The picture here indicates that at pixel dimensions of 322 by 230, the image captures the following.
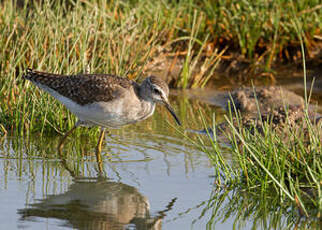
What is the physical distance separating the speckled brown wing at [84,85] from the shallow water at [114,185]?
27.4 inches

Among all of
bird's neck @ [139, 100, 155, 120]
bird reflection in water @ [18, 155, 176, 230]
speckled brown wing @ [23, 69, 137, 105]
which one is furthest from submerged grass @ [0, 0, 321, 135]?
bird reflection in water @ [18, 155, 176, 230]

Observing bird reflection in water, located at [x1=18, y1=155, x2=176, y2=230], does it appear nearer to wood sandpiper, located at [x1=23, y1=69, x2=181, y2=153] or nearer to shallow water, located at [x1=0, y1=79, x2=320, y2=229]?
shallow water, located at [x1=0, y1=79, x2=320, y2=229]

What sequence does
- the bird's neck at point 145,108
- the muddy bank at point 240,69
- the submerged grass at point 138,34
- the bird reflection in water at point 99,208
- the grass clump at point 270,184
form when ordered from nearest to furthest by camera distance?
the bird reflection in water at point 99,208 → the grass clump at point 270,184 → the bird's neck at point 145,108 → the submerged grass at point 138,34 → the muddy bank at point 240,69

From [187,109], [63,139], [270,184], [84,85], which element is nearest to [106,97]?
[84,85]

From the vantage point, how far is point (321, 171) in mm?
5680

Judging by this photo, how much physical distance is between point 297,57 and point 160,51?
2.83 m

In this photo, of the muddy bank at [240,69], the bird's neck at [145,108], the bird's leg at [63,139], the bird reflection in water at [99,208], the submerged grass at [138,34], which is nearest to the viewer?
the bird reflection in water at [99,208]

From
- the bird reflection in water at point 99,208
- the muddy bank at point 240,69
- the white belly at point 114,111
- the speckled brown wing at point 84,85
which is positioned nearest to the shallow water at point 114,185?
the bird reflection in water at point 99,208

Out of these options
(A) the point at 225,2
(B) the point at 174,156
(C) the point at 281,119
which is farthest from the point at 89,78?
(A) the point at 225,2

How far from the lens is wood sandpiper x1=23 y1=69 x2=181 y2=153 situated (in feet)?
24.1

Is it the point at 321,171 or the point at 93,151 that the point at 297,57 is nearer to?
the point at 93,151

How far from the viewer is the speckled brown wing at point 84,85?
24.4ft

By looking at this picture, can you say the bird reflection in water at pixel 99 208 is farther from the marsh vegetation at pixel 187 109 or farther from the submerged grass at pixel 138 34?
the submerged grass at pixel 138 34

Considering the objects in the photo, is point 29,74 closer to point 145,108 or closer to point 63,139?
point 63,139
